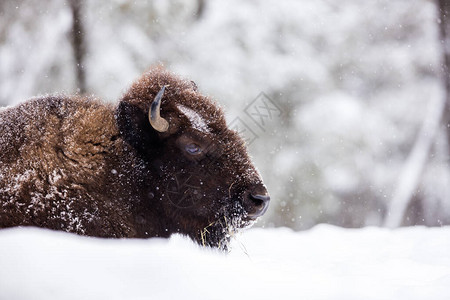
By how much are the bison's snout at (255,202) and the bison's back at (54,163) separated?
1192 mm

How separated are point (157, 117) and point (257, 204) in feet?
3.65

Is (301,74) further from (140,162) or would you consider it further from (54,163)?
(54,163)

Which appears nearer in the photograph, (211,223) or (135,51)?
(211,223)

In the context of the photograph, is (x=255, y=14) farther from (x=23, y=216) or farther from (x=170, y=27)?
(x=23, y=216)

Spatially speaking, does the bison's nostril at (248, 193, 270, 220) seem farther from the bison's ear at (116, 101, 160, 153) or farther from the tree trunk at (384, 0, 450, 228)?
the tree trunk at (384, 0, 450, 228)

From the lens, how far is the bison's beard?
3.48m

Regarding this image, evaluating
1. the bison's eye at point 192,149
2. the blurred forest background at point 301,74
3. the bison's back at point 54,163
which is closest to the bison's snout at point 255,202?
the bison's eye at point 192,149

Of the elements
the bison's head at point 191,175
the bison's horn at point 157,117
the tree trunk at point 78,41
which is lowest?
the bison's head at point 191,175

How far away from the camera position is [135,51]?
9945 millimetres

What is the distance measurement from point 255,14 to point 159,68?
863cm

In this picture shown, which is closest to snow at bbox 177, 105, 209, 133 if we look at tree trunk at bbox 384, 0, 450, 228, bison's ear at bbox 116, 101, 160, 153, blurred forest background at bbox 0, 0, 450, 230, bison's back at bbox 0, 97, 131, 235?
bison's ear at bbox 116, 101, 160, 153

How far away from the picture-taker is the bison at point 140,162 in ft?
10.3

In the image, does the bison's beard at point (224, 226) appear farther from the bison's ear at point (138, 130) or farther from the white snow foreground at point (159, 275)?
the bison's ear at point (138, 130)

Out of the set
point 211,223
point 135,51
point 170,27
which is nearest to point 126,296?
point 211,223
